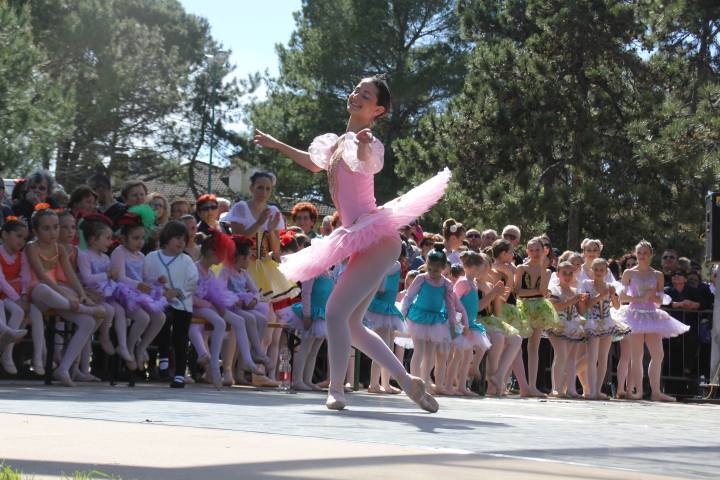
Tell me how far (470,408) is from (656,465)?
13.9 feet

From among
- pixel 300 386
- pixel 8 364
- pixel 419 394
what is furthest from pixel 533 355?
pixel 419 394

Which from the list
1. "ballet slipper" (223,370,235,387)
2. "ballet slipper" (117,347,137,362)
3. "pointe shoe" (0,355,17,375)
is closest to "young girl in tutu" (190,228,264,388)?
"ballet slipper" (223,370,235,387)

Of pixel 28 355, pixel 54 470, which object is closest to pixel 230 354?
pixel 28 355

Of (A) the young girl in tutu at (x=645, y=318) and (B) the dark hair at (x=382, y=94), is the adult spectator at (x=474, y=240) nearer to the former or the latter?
(A) the young girl in tutu at (x=645, y=318)

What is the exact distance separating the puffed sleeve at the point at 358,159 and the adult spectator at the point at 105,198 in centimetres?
569

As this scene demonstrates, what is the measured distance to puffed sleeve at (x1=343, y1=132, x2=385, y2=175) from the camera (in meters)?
7.75

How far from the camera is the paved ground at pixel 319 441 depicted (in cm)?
479

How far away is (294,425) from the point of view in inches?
261

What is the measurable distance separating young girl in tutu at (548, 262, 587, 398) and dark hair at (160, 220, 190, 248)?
518 cm

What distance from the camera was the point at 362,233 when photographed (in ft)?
25.6

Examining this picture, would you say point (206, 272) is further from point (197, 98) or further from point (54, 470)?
point (197, 98)

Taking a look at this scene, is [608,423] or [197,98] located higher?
[197,98]

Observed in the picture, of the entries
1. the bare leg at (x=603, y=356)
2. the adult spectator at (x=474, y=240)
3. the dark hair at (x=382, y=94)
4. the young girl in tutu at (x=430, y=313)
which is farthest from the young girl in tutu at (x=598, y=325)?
the dark hair at (x=382, y=94)

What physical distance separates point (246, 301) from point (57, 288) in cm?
228
